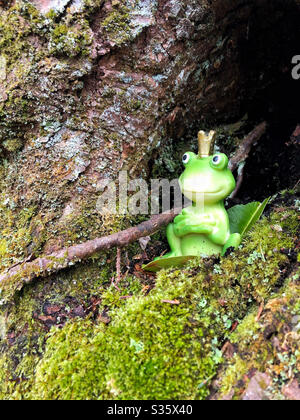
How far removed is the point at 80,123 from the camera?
166 cm

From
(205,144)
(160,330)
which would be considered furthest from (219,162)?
(160,330)

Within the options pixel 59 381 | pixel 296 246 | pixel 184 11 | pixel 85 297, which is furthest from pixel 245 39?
pixel 59 381

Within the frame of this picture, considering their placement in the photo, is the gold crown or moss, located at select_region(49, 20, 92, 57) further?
the gold crown

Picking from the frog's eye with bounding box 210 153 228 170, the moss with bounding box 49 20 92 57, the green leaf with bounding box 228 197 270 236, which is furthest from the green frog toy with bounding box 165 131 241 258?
the moss with bounding box 49 20 92 57

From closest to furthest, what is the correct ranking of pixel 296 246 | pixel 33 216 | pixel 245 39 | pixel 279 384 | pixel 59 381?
pixel 279 384
pixel 59 381
pixel 296 246
pixel 33 216
pixel 245 39

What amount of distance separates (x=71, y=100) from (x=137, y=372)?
4.02 feet

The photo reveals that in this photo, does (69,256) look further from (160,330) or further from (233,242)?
(233,242)

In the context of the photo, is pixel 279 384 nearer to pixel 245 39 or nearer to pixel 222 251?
pixel 222 251

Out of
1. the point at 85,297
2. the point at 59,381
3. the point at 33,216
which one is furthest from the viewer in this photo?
the point at 33,216

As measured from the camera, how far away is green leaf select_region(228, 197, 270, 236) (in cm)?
168

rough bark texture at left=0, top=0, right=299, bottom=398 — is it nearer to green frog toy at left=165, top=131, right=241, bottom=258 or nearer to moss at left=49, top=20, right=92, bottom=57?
moss at left=49, top=20, right=92, bottom=57

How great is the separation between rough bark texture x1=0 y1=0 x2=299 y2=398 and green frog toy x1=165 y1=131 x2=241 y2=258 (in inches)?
7.1

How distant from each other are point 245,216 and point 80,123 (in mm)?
960

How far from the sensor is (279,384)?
1.08 meters
